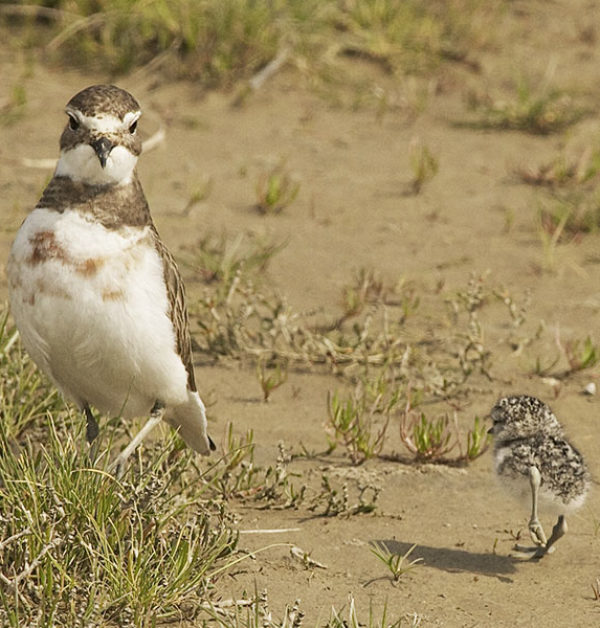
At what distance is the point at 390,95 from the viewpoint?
36.7 feet

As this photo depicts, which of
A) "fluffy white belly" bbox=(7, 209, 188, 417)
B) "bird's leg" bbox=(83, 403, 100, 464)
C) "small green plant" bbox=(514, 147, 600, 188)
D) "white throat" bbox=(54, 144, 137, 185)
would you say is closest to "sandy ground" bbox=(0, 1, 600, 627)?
"small green plant" bbox=(514, 147, 600, 188)

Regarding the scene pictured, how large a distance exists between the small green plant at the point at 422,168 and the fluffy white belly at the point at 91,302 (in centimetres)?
484

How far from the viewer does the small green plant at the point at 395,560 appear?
16.5 ft

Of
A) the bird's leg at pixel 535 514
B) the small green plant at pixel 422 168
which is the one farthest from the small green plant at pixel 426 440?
the small green plant at pixel 422 168

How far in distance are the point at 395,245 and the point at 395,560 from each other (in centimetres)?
399

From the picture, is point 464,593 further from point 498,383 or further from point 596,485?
point 498,383

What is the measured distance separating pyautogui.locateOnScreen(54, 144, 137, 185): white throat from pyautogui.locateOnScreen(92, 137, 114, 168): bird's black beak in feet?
0.09

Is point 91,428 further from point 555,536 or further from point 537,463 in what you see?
point 555,536

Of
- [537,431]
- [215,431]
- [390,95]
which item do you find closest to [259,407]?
[215,431]

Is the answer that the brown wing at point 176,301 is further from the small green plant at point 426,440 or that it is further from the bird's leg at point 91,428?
the small green plant at point 426,440

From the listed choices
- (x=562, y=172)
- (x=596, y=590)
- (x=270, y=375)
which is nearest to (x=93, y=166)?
(x=270, y=375)

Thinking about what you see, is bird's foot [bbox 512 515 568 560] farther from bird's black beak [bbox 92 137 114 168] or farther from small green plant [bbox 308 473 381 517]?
bird's black beak [bbox 92 137 114 168]

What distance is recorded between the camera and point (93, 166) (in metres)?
4.86

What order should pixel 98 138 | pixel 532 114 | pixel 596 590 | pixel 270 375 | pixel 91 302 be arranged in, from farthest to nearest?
1. pixel 532 114
2. pixel 270 375
3. pixel 596 590
4. pixel 98 138
5. pixel 91 302
